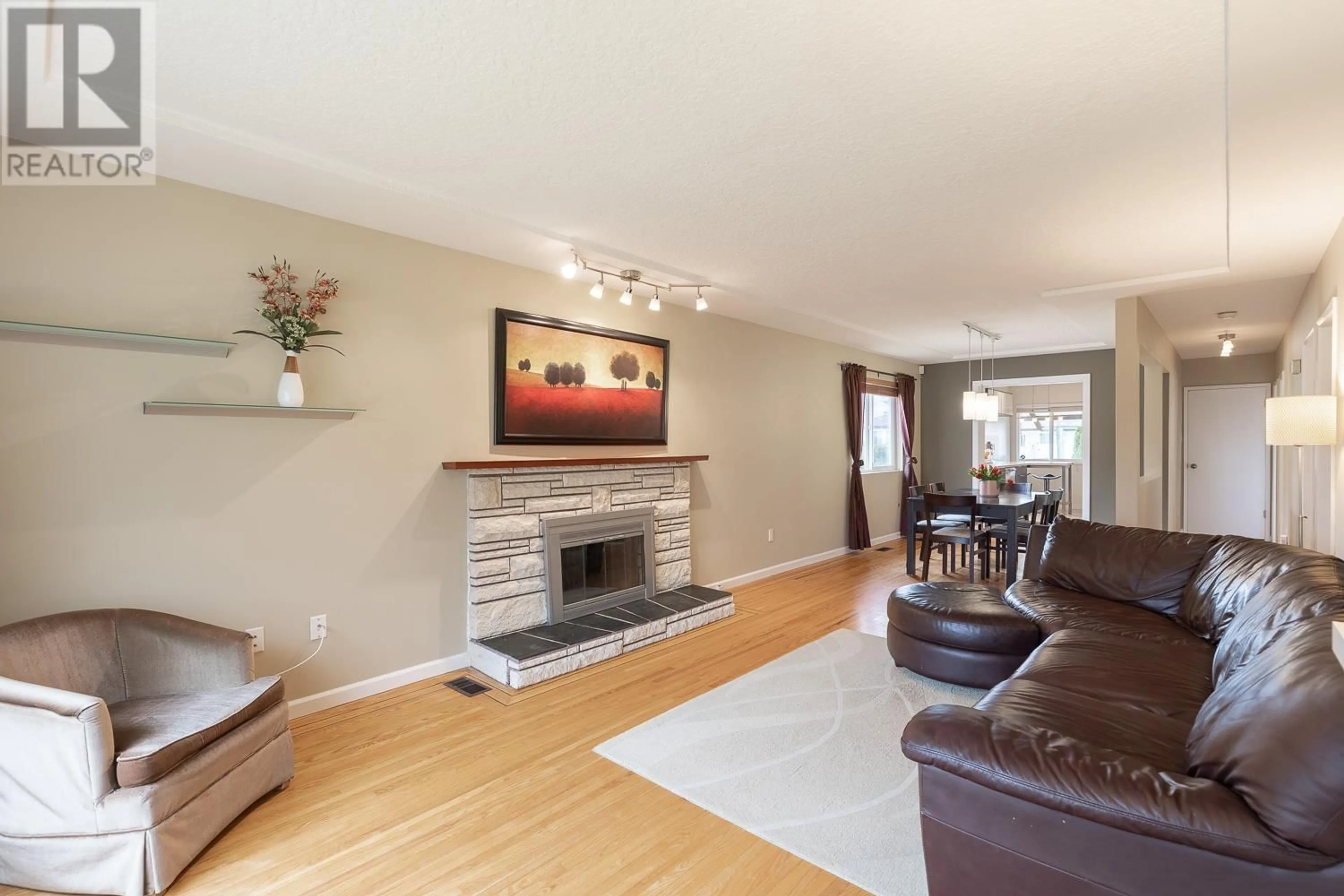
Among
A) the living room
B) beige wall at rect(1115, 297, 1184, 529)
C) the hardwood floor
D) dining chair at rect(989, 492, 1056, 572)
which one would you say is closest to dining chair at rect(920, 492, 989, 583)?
dining chair at rect(989, 492, 1056, 572)

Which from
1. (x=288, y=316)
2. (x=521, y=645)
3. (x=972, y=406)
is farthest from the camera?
(x=972, y=406)

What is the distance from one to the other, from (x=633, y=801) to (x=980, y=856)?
1235 millimetres

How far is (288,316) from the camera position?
2881 millimetres

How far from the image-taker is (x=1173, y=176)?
2.70 m

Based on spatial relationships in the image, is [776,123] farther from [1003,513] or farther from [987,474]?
[987,474]

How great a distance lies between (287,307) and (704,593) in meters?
3.27

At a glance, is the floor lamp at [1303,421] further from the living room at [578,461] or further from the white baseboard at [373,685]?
the white baseboard at [373,685]

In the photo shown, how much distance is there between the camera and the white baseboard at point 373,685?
9.89 feet

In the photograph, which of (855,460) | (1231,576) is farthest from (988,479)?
(1231,576)

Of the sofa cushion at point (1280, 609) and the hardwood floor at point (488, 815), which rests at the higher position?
the sofa cushion at point (1280, 609)

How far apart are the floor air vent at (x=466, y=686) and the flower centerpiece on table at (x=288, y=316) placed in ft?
5.49

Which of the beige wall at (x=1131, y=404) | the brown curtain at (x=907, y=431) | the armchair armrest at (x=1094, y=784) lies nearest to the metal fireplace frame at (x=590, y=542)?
the armchair armrest at (x=1094, y=784)

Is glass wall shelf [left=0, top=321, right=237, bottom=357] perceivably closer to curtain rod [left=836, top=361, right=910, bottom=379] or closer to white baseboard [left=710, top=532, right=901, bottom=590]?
white baseboard [left=710, top=532, right=901, bottom=590]

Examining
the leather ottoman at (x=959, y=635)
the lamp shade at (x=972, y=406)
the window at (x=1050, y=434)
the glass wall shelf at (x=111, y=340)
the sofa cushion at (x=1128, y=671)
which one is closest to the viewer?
the sofa cushion at (x=1128, y=671)
